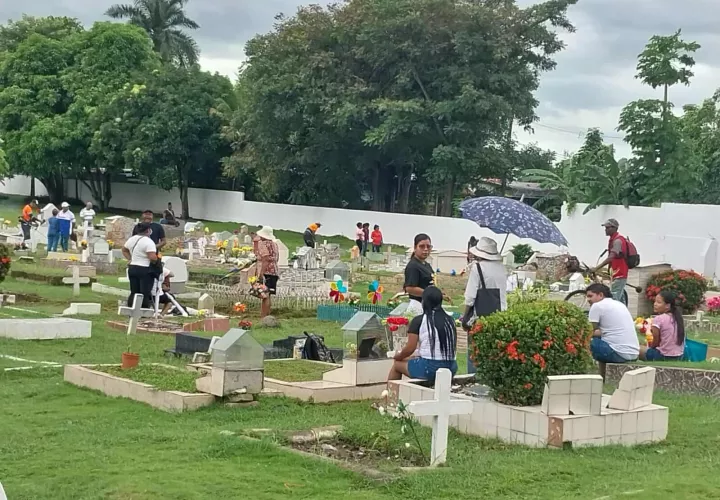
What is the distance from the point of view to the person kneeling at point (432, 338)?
9.55m

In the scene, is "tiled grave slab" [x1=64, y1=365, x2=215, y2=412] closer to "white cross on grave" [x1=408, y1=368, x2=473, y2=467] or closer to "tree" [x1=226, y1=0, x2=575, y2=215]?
"white cross on grave" [x1=408, y1=368, x2=473, y2=467]

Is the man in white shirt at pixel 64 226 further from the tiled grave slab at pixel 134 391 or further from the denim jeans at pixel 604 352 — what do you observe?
the denim jeans at pixel 604 352

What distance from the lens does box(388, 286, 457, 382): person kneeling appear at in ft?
31.3

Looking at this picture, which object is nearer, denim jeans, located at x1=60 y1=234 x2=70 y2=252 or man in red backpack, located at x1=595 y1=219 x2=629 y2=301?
man in red backpack, located at x1=595 y1=219 x2=629 y2=301

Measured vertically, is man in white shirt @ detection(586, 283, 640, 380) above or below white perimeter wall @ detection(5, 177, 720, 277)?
below

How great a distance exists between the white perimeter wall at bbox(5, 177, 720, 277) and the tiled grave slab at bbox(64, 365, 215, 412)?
68.6 feet

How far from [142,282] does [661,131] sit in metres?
22.3

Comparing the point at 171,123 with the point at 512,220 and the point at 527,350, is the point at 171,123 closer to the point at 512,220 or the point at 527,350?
the point at 512,220

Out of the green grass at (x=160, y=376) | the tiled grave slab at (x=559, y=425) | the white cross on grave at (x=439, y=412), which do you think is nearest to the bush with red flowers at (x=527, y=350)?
the tiled grave slab at (x=559, y=425)

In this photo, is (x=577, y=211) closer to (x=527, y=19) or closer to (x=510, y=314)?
(x=527, y=19)

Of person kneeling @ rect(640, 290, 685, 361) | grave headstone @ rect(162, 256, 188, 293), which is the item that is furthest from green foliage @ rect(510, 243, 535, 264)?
person kneeling @ rect(640, 290, 685, 361)

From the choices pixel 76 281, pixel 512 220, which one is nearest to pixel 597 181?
pixel 76 281

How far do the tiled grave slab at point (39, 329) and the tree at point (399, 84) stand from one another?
2780cm

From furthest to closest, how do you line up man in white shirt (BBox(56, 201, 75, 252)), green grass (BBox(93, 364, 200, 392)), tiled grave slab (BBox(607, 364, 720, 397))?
man in white shirt (BBox(56, 201, 75, 252)), tiled grave slab (BBox(607, 364, 720, 397)), green grass (BBox(93, 364, 200, 392))
